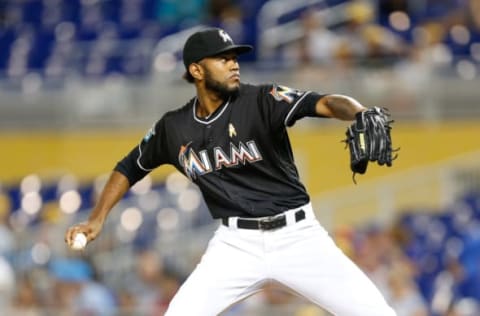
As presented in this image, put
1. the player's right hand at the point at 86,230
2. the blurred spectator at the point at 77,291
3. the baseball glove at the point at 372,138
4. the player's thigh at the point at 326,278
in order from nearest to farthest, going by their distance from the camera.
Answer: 1. the baseball glove at the point at 372,138
2. the player's thigh at the point at 326,278
3. the player's right hand at the point at 86,230
4. the blurred spectator at the point at 77,291

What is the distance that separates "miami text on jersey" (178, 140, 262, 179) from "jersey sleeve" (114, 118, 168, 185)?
18cm

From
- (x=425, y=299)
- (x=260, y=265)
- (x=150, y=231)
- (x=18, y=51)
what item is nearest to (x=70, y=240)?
(x=260, y=265)

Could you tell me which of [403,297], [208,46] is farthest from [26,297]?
[208,46]

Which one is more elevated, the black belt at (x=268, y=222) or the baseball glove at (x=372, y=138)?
the baseball glove at (x=372, y=138)

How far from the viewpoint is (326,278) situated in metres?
5.96

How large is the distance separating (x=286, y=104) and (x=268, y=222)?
1.97ft

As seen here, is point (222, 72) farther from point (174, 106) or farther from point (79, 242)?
point (174, 106)

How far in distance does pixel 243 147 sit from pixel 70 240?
0.99 m

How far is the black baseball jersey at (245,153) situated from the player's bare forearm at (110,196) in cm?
37

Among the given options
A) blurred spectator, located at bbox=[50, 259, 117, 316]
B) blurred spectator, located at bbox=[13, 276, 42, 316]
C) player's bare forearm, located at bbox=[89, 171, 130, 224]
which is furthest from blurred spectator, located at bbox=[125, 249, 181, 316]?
player's bare forearm, located at bbox=[89, 171, 130, 224]

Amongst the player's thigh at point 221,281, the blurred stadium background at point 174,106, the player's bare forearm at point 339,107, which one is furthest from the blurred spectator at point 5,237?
the player's bare forearm at point 339,107

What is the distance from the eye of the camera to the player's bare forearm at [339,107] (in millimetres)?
5637

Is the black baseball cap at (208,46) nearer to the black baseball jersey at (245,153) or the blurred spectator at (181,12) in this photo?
the black baseball jersey at (245,153)

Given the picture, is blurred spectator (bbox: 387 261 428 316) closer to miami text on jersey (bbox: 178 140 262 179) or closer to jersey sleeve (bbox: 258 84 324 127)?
miami text on jersey (bbox: 178 140 262 179)
